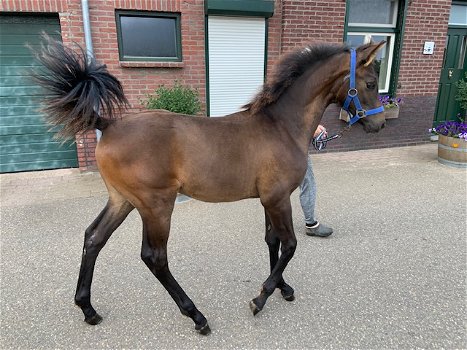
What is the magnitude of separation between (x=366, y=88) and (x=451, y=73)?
269 inches

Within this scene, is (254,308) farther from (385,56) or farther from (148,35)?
(385,56)

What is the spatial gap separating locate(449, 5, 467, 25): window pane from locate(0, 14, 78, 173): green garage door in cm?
779

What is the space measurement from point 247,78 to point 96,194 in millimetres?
3281

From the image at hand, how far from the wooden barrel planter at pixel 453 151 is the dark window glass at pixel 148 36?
16.1ft

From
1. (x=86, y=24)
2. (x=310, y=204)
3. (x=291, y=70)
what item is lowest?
(x=310, y=204)

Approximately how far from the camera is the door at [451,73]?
7.45 m

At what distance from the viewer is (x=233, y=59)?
595 centimetres

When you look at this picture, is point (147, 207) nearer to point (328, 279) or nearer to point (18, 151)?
point (328, 279)

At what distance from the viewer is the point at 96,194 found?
4734 mm

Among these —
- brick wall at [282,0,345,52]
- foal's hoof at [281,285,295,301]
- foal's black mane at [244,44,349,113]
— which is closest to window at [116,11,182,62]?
brick wall at [282,0,345,52]

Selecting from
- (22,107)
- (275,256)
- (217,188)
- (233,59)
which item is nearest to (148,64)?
(233,59)

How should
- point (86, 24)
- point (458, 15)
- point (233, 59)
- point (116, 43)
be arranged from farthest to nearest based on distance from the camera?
point (458, 15) → point (233, 59) → point (116, 43) → point (86, 24)

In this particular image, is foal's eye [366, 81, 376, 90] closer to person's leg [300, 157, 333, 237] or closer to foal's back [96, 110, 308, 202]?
foal's back [96, 110, 308, 202]

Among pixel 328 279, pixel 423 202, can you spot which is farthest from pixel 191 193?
pixel 423 202
